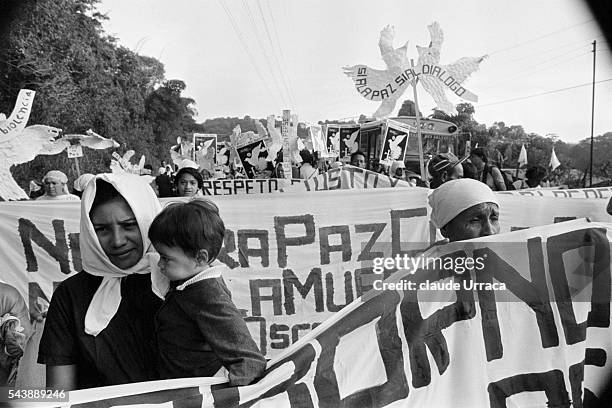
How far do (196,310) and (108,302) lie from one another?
0.29 m

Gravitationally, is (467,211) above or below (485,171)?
below

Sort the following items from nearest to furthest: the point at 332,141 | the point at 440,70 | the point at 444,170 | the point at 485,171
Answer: the point at 444,170, the point at 440,70, the point at 485,171, the point at 332,141

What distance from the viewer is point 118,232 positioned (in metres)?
1.66

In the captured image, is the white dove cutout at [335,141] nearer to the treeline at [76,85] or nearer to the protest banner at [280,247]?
the treeline at [76,85]

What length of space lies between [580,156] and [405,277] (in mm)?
12751

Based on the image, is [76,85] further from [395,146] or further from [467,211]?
[467,211]

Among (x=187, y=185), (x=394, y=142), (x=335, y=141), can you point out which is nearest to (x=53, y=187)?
(x=187, y=185)

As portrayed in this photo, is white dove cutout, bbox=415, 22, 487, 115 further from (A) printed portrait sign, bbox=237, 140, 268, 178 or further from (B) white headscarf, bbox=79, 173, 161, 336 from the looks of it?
(A) printed portrait sign, bbox=237, 140, 268, 178

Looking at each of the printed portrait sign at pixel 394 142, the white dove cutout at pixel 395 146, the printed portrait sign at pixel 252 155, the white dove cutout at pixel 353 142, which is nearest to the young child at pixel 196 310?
the printed portrait sign at pixel 394 142

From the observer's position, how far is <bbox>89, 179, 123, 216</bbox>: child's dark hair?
1.68m

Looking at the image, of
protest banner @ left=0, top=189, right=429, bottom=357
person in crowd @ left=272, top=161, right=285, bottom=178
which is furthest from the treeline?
person in crowd @ left=272, top=161, right=285, bottom=178

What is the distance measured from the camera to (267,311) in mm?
3959

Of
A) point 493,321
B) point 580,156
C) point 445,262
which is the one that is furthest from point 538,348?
point 580,156

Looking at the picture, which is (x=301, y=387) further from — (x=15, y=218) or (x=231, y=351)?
(x=15, y=218)
